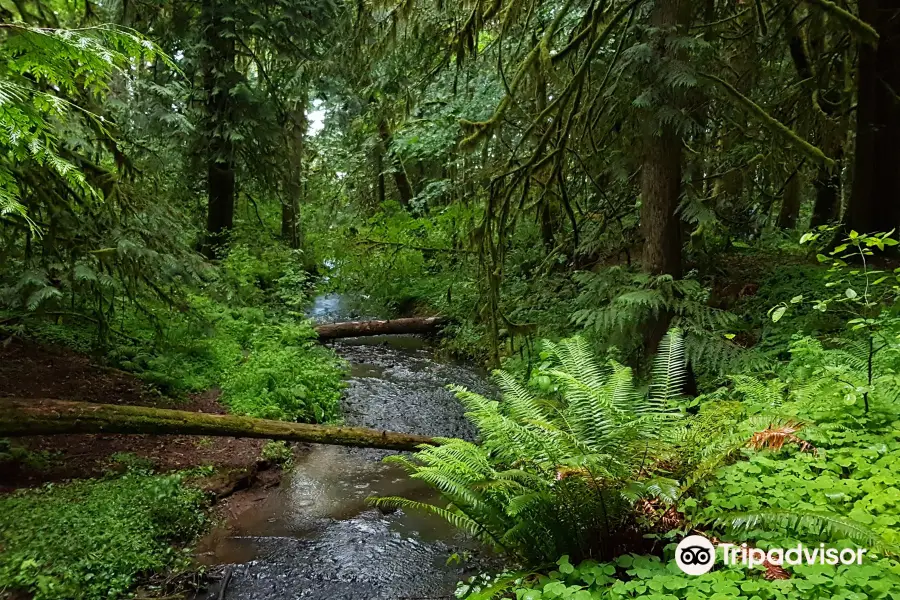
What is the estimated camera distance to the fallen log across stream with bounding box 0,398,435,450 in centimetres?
446

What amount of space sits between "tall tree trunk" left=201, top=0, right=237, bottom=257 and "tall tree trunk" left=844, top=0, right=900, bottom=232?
9.76 metres

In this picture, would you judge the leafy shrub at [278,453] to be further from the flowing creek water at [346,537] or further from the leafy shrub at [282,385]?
the leafy shrub at [282,385]

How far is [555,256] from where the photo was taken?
6160 mm

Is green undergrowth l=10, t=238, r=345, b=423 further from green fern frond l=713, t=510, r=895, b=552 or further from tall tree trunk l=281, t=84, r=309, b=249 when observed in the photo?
green fern frond l=713, t=510, r=895, b=552

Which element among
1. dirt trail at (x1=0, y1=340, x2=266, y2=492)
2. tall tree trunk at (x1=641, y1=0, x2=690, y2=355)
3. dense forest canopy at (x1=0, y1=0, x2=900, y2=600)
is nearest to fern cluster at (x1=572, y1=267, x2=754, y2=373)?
dense forest canopy at (x1=0, y1=0, x2=900, y2=600)

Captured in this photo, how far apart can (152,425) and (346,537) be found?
6.78 feet

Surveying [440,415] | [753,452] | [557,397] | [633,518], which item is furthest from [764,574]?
[440,415]

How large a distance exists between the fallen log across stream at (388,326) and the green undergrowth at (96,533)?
6.53 meters

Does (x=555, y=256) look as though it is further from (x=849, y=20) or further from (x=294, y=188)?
(x=294, y=188)

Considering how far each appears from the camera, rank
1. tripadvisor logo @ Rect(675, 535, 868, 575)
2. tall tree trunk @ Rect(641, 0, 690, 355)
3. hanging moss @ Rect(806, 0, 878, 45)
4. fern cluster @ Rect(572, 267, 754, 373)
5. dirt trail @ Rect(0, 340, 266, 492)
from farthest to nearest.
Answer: tall tree trunk @ Rect(641, 0, 690, 355), dirt trail @ Rect(0, 340, 266, 492), fern cluster @ Rect(572, 267, 754, 373), hanging moss @ Rect(806, 0, 878, 45), tripadvisor logo @ Rect(675, 535, 868, 575)

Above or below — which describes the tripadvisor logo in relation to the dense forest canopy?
below

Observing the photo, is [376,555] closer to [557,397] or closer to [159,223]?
[557,397]

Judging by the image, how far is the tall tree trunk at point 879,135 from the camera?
22.5ft

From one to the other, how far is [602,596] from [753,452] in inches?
54.6
